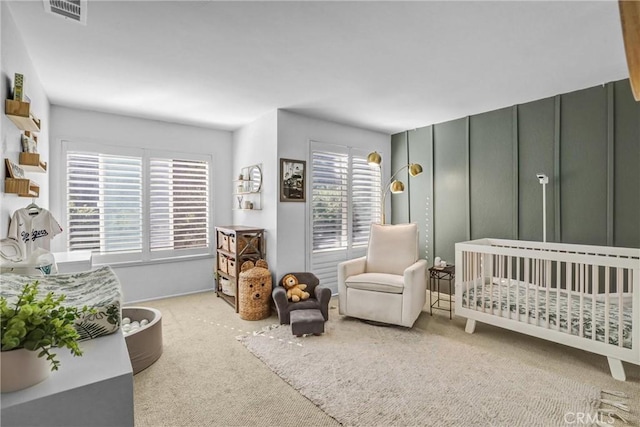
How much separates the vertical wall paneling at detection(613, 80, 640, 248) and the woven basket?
3.48 m

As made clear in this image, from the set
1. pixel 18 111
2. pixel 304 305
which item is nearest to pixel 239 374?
pixel 304 305

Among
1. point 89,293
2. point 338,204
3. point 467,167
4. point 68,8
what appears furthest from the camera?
point 338,204

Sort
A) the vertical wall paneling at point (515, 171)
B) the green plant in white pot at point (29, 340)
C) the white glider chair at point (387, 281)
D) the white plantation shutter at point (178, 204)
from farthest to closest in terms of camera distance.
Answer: the white plantation shutter at point (178, 204) < the vertical wall paneling at point (515, 171) < the white glider chair at point (387, 281) < the green plant in white pot at point (29, 340)

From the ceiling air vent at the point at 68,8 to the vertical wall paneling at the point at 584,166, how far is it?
13.7 ft

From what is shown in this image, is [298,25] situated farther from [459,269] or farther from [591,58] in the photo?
[459,269]

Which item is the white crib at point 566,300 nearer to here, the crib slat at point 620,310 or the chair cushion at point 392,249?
the crib slat at point 620,310

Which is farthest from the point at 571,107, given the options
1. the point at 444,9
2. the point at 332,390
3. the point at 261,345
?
the point at 261,345

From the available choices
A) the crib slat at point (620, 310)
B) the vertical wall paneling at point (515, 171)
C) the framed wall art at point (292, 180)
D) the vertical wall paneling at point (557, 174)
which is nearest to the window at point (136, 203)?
the framed wall art at point (292, 180)

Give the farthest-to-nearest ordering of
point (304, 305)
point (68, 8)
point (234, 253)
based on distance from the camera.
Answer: point (234, 253) → point (304, 305) → point (68, 8)

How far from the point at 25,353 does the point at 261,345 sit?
219cm

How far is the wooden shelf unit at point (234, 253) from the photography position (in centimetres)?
380

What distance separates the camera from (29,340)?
867mm

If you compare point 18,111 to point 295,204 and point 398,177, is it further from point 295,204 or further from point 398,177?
point 398,177

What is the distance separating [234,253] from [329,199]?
146cm
